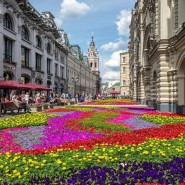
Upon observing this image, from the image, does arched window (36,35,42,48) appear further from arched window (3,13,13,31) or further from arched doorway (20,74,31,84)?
arched window (3,13,13,31)

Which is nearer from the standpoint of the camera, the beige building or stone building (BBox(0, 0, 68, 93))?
stone building (BBox(0, 0, 68, 93))

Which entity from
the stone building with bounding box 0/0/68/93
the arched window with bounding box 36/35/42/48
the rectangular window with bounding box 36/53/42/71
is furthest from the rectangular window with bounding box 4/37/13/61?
the rectangular window with bounding box 36/53/42/71

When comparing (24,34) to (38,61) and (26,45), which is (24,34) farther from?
(38,61)

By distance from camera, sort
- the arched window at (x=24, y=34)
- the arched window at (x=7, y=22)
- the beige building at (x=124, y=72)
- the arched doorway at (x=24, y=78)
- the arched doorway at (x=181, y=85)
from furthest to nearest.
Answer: the beige building at (x=124, y=72)
the arched window at (x=24, y=34)
the arched doorway at (x=24, y=78)
the arched window at (x=7, y=22)
the arched doorway at (x=181, y=85)

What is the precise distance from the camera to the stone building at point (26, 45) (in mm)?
36906

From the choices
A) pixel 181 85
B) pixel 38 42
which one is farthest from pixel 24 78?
pixel 181 85

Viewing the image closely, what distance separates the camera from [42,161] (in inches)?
250

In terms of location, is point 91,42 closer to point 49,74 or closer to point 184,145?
Result: point 49,74

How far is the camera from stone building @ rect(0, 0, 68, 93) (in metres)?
36.9

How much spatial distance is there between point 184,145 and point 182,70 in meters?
16.1

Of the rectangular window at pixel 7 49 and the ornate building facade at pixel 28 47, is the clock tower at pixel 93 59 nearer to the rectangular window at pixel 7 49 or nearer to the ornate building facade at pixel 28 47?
the ornate building facade at pixel 28 47

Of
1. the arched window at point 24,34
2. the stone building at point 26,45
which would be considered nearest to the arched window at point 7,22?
the stone building at point 26,45

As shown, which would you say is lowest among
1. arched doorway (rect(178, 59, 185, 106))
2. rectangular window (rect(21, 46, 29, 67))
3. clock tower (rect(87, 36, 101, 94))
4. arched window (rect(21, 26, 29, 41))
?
arched doorway (rect(178, 59, 185, 106))

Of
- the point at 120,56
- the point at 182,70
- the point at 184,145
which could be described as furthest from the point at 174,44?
the point at 120,56
